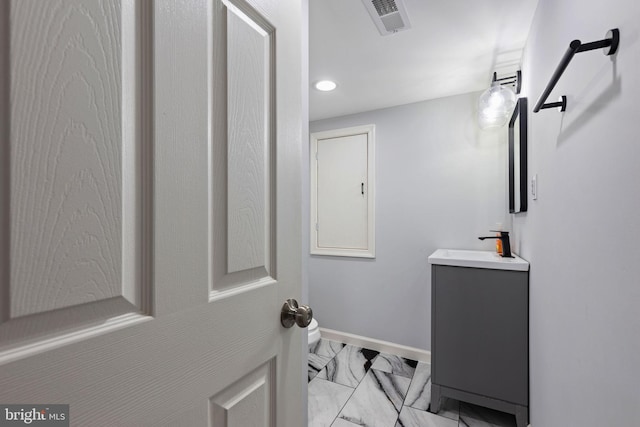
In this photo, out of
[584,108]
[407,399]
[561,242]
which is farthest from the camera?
[407,399]

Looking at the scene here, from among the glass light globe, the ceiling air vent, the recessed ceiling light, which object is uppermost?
the ceiling air vent

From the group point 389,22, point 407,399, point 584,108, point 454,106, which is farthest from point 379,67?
point 407,399

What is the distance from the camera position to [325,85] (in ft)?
7.55

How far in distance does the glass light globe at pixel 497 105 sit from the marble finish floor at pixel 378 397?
74.1 inches

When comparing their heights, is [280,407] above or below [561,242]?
below

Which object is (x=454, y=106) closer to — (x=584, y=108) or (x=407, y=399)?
(x=584, y=108)

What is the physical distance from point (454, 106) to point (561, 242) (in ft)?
5.71

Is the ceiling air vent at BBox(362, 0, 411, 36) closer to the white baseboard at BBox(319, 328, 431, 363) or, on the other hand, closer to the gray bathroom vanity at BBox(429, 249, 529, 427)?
the gray bathroom vanity at BBox(429, 249, 529, 427)

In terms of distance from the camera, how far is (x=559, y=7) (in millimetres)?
1103

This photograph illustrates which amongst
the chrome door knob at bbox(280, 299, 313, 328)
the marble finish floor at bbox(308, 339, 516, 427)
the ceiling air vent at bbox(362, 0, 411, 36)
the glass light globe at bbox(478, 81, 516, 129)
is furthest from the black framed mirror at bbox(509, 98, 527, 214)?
the chrome door knob at bbox(280, 299, 313, 328)

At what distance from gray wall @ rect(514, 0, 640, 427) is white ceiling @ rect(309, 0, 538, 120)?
0.29 meters

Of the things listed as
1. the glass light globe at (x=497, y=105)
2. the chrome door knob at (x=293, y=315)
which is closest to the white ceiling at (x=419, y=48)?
the glass light globe at (x=497, y=105)

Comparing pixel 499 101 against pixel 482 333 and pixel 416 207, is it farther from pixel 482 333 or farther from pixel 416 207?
pixel 482 333

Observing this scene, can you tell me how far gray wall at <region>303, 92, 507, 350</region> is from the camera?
238cm
